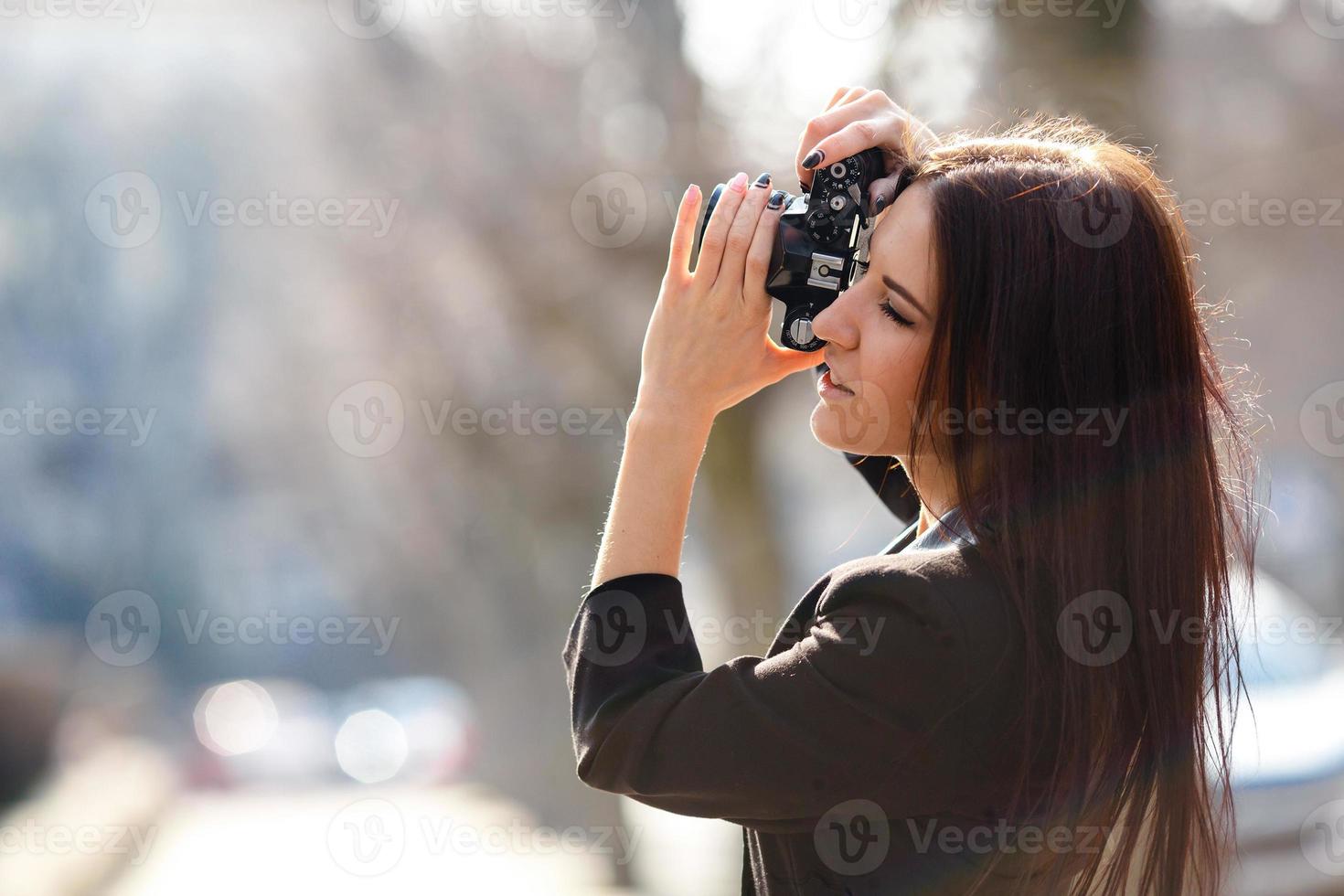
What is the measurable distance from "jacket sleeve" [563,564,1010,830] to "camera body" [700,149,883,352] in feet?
1.28

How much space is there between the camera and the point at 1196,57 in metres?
5.82

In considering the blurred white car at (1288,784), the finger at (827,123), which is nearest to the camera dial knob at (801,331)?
the finger at (827,123)

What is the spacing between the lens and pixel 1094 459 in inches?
52.7

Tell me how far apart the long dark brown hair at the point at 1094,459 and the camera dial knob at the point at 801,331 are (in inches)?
6.9

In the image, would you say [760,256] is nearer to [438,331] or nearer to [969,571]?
[969,571]

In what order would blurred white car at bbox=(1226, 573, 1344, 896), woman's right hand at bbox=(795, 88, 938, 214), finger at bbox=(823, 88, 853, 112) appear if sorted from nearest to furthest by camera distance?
woman's right hand at bbox=(795, 88, 938, 214), finger at bbox=(823, 88, 853, 112), blurred white car at bbox=(1226, 573, 1344, 896)

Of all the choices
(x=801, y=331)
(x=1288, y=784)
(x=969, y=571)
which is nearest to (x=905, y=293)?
(x=801, y=331)

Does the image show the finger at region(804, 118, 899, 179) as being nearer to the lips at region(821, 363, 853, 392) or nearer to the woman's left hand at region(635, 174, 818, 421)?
the woman's left hand at region(635, 174, 818, 421)

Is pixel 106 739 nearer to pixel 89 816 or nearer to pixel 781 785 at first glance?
pixel 89 816

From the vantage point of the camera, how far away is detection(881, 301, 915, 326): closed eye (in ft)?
4.74

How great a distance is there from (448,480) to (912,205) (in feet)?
31.6

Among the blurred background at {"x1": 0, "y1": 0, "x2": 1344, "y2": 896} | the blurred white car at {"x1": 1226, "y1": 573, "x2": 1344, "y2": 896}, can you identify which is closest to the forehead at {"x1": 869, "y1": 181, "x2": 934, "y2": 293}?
the blurred background at {"x1": 0, "y1": 0, "x2": 1344, "y2": 896}

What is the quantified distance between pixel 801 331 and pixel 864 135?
28 cm

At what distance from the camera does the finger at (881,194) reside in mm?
1515
